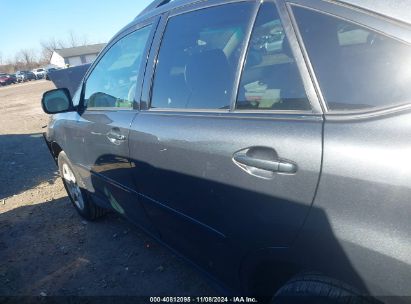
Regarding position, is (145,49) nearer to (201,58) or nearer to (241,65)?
(201,58)

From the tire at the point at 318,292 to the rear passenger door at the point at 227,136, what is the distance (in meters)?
0.17

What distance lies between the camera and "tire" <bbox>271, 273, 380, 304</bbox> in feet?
4.23

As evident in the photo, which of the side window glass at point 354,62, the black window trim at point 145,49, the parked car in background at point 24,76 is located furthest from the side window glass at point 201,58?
the parked car in background at point 24,76

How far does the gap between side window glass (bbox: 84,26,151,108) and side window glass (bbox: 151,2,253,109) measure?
323 mm

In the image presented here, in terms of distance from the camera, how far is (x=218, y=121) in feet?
5.83

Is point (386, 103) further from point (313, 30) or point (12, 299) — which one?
point (12, 299)

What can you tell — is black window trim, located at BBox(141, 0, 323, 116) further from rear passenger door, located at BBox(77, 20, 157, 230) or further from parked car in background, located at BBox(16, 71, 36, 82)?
parked car in background, located at BBox(16, 71, 36, 82)

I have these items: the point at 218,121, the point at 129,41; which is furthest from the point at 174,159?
the point at 129,41

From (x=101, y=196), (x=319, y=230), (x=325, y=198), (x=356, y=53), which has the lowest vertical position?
(x=101, y=196)

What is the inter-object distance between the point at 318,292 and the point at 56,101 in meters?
2.98

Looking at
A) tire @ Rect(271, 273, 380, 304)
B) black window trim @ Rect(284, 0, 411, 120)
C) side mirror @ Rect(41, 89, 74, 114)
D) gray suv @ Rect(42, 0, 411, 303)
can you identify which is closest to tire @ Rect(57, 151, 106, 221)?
side mirror @ Rect(41, 89, 74, 114)

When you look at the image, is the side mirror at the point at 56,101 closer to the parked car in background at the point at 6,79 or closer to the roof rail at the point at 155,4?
the roof rail at the point at 155,4

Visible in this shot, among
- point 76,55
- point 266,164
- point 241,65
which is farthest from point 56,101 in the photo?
point 76,55

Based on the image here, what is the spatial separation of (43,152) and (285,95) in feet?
23.3
